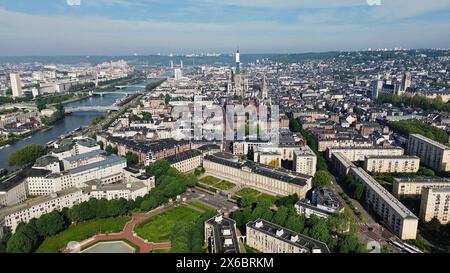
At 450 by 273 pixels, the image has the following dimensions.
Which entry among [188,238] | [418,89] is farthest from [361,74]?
[188,238]

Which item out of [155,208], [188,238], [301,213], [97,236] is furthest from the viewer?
[155,208]

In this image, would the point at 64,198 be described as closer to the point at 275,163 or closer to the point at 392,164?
the point at 275,163

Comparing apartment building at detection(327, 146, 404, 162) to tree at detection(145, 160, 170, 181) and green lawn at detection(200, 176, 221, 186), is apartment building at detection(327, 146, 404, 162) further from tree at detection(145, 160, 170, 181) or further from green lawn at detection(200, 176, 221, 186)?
tree at detection(145, 160, 170, 181)

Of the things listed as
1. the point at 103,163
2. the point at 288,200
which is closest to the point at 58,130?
the point at 103,163

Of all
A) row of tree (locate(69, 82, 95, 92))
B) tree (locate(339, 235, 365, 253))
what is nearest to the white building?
row of tree (locate(69, 82, 95, 92))
